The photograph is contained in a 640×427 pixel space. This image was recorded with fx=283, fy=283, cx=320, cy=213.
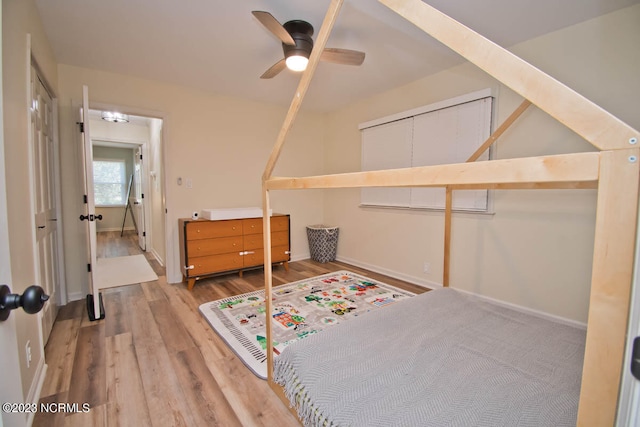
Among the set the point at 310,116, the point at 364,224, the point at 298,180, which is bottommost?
the point at 364,224

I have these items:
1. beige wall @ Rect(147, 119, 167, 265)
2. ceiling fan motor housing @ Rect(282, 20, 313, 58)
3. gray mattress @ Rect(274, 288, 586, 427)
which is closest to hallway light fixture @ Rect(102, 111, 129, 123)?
beige wall @ Rect(147, 119, 167, 265)

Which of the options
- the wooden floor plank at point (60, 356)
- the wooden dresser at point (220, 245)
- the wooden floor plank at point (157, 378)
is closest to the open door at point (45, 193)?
the wooden floor plank at point (60, 356)

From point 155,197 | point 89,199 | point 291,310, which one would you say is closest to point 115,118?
point 155,197

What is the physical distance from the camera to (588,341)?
18.9 inches

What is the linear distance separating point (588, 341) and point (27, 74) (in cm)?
264

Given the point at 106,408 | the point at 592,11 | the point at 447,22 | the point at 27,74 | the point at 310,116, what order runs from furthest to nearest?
1. the point at 310,116
2. the point at 592,11
3. the point at 27,74
4. the point at 106,408
5. the point at 447,22

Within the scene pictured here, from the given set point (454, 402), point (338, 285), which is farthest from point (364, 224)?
point (454, 402)

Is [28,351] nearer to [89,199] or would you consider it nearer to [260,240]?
[89,199]

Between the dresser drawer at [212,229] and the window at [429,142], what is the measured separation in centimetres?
178

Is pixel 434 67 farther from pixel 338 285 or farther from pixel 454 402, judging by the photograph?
pixel 454 402

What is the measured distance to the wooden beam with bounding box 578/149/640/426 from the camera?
448mm

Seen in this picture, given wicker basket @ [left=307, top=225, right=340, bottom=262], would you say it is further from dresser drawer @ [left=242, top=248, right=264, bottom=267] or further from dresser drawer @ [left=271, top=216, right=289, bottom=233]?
dresser drawer @ [left=242, top=248, right=264, bottom=267]

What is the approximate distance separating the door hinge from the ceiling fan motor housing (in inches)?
91.4

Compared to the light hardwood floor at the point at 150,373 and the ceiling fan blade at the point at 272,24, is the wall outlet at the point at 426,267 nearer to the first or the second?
the light hardwood floor at the point at 150,373
